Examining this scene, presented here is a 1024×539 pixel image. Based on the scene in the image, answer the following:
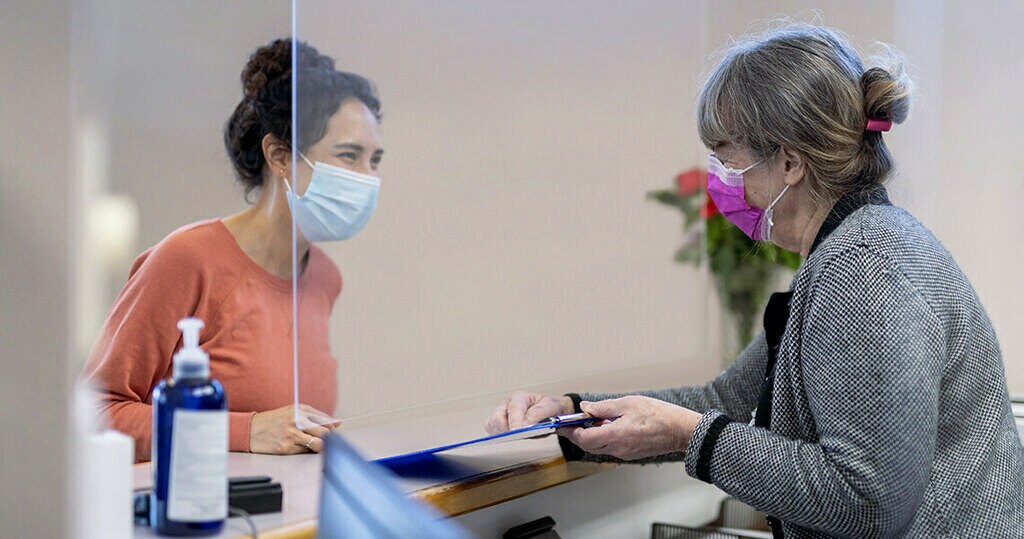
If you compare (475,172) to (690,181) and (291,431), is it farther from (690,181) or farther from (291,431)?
(690,181)

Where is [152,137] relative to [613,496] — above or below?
above

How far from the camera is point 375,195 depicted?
4.90 feet

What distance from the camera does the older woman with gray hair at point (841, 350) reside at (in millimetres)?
1136

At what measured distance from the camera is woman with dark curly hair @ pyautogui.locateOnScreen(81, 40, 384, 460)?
145cm

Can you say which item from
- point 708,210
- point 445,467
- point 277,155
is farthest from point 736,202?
point 708,210

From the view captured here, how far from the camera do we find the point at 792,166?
137 cm

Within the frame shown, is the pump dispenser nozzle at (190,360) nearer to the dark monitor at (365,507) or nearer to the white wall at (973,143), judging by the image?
the dark monitor at (365,507)

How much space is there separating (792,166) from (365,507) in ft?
3.16

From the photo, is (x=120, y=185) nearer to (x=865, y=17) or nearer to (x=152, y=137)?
(x=152, y=137)

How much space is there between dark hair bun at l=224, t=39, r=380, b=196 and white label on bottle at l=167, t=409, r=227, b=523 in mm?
533

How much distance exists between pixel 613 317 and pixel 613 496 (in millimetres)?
396

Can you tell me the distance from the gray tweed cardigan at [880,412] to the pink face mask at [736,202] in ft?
0.49

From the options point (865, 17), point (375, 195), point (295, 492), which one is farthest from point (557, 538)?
point (865, 17)

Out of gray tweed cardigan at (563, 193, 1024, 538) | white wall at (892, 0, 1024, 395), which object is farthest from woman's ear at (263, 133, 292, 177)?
white wall at (892, 0, 1024, 395)
